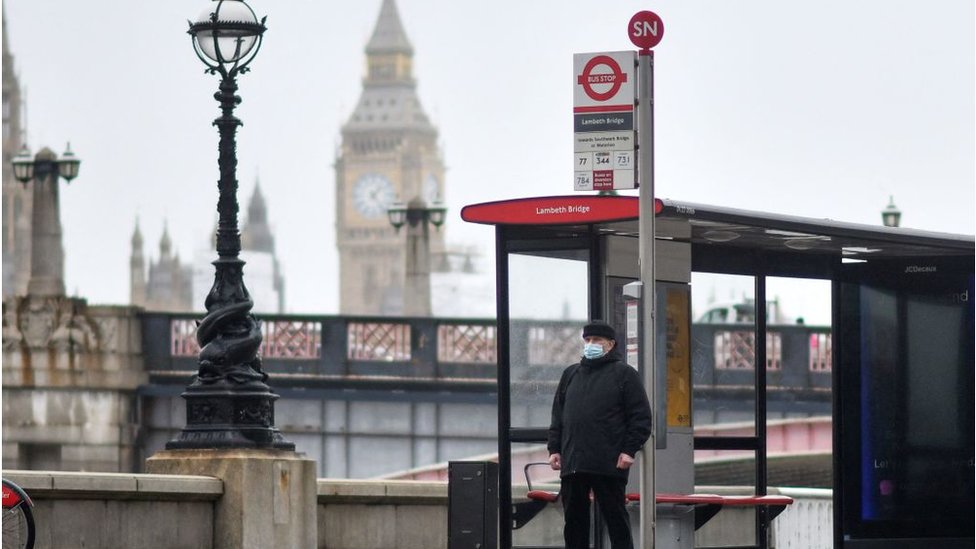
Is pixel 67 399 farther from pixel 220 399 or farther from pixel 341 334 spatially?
pixel 220 399

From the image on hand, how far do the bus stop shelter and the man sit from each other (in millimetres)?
711

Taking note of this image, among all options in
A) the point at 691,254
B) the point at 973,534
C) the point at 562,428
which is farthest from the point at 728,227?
the point at 973,534

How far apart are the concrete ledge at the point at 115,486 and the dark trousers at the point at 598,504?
2.72 m

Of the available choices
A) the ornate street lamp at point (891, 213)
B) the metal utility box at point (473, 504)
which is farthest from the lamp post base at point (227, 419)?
the ornate street lamp at point (891, 213)

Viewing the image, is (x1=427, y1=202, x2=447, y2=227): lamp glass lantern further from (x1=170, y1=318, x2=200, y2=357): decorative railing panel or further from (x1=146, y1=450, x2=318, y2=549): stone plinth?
(x1=146, y1=450, x2=318, y2=549): stone plinth

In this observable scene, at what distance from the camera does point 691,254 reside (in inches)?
646

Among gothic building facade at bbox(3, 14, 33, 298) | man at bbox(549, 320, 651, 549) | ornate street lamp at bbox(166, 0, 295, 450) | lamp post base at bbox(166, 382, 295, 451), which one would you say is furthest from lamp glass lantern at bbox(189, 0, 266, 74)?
gothic building facade at bbox(3, 14, 33, 298)

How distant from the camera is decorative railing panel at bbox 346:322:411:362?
49219 mm

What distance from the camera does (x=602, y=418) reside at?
14148 mm

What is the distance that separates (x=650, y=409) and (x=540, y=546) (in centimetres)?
192

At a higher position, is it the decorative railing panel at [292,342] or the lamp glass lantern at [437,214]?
the lamp glass lantern at [437,214]

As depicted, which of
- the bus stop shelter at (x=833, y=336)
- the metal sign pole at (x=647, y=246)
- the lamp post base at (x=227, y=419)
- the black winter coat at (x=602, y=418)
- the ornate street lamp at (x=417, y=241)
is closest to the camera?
the metal sign pole at (x=647, y=246)

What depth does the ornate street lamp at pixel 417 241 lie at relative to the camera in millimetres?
51875

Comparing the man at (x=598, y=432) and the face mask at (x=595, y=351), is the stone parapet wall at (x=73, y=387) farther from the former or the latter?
the face mask at (x=595, y=351)
